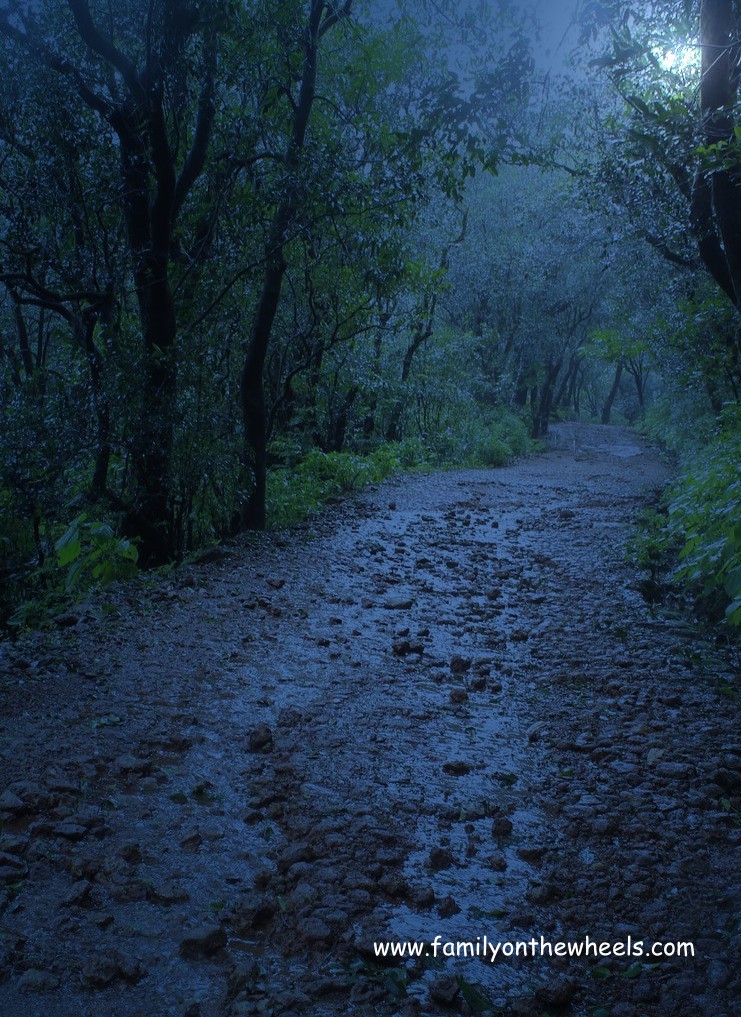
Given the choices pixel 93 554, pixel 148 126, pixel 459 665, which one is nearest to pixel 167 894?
pixel 459 665

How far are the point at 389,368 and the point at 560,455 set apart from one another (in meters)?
10.5

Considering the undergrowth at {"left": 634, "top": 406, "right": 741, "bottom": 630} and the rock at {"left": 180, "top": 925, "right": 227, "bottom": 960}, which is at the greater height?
the undergrowth at {"left": 634, "top": 406, "right": 741, "bottom": 630}

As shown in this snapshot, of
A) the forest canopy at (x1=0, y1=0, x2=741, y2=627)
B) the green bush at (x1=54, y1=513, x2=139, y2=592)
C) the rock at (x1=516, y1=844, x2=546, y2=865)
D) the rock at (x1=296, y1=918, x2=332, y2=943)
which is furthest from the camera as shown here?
the forest canopy at (x1=0, y1=0, x2=741, y2=627)

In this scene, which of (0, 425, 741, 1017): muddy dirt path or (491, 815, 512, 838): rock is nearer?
(0, 425, 741, 1017): muddy dirt path

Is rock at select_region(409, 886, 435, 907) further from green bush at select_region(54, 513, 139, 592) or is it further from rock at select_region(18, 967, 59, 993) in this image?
green bush at select_region(54, 513, 139, 592)

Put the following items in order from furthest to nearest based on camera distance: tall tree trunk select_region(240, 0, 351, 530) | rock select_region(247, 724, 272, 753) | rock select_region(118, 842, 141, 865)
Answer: tall tree trunk select_region(240, 0, 351, 530), rock select_region(247, 724, 272, 753), rock select_region(118, 842, 141, 865)

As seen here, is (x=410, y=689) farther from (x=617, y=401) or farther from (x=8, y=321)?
(x=617, y=401)

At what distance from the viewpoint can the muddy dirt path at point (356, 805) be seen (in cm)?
288

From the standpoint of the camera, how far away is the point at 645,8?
1064 cm

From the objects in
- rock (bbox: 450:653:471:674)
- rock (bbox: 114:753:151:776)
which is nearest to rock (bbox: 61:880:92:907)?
rock (bbox: 114:753:151:776)

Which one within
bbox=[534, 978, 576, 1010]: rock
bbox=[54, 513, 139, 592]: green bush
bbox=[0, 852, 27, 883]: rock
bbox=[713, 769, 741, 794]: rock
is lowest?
bbox=[534, 978, 576, 1010]: rock

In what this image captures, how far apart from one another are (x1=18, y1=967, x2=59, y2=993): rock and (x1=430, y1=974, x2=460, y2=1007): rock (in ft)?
4.67

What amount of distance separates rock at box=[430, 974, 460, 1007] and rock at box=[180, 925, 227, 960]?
0.88 meters

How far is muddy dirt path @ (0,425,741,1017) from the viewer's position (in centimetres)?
288
